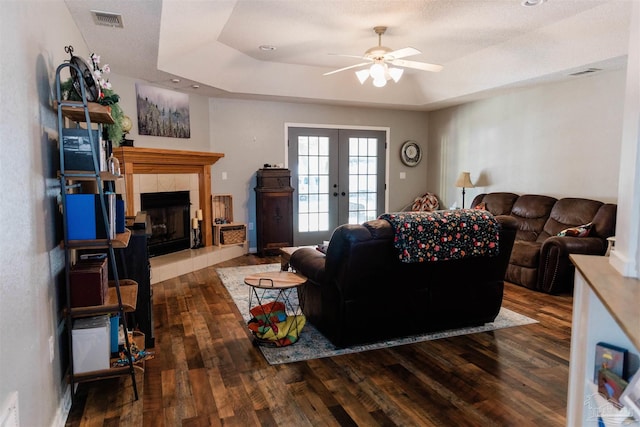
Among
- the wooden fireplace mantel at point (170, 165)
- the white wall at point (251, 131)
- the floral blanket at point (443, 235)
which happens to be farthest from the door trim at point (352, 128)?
the floral blanket at point (443, 235)

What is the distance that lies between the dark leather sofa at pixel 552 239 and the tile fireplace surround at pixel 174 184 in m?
4.01

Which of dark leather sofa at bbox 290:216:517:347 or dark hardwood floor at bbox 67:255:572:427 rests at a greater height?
dark leather sofa at bbox 290:216:517:347

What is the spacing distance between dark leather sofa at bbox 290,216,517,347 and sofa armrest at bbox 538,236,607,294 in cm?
136

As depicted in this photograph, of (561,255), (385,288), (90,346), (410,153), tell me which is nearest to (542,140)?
(561,255)

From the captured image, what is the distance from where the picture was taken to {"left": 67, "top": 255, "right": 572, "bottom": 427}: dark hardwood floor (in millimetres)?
2379

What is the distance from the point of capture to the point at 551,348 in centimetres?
329

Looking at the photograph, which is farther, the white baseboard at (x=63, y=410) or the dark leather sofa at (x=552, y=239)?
the dark leather sofa at (x=552, y=239)

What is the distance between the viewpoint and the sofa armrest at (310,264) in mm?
3324

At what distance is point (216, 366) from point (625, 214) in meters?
2.57

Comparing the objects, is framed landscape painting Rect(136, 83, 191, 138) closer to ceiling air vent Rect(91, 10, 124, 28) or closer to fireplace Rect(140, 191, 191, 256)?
fireplace Rect(140, 191, 191, 256)

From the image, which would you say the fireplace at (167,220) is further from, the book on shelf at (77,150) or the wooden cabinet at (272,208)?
the book on shelf at (77,150)

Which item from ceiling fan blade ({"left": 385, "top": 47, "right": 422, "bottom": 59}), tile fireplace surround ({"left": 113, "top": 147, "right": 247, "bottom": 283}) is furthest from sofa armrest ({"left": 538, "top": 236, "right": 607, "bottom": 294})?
tile fireplace surround ({"left": 113, "top": 147, "right": 247, "bottom": 283})

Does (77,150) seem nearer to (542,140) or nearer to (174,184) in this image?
(174,184)

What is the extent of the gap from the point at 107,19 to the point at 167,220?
3.03m
